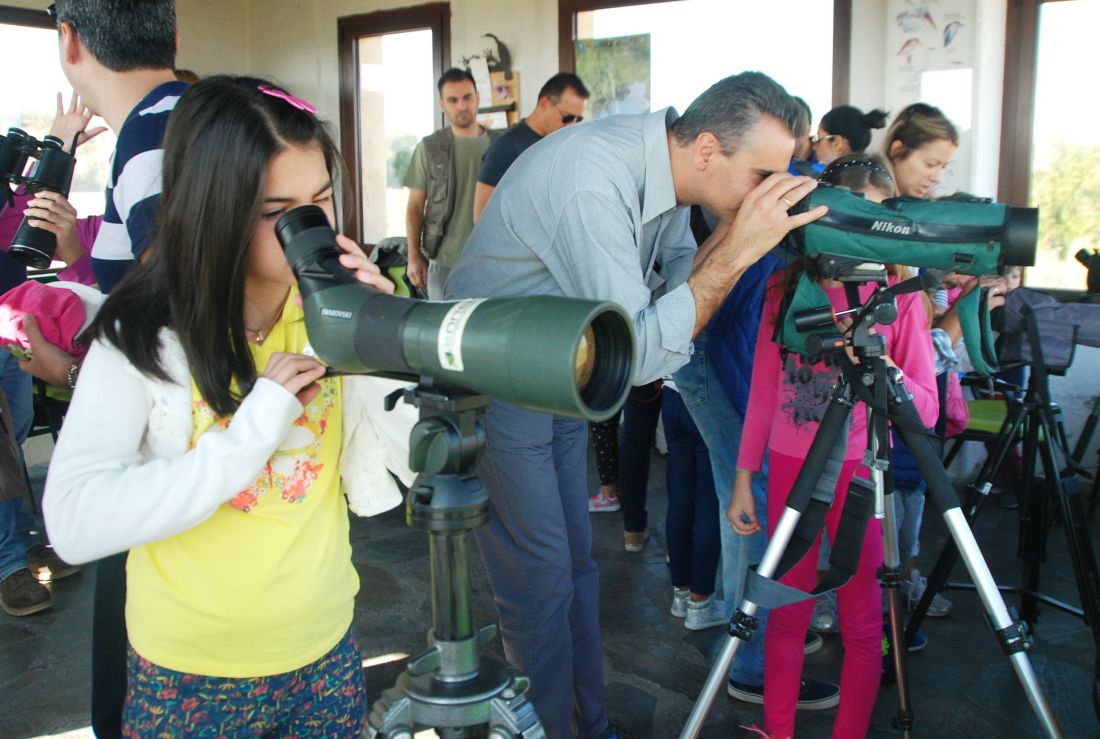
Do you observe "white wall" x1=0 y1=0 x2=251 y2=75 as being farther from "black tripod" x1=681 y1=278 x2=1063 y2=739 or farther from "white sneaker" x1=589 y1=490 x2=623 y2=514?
"black tripod" x1=681 y1=278 x2=1063 y2=739

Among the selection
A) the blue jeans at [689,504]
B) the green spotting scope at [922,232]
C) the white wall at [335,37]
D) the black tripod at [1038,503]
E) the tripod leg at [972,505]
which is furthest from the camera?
the white wall at [335,37]

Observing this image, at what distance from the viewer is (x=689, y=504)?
2.90 metres

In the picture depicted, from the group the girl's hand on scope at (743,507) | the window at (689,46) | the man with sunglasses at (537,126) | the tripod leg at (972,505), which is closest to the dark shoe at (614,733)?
the girl's hand on scope at (743,507)

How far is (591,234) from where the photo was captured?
5.17 ft

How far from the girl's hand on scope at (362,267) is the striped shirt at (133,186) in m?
0.55

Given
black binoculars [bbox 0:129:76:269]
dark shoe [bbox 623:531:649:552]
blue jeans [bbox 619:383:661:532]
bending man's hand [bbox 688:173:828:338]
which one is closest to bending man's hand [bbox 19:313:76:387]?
black binoculars [bbox 0:129:76:269]

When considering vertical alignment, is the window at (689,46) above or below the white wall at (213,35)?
below

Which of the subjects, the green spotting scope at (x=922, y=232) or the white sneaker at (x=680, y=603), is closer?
the green spotting scope at (x=922, y=232)

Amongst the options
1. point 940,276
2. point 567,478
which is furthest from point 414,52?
point 940,276

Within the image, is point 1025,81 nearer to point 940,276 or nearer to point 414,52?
point 940,276

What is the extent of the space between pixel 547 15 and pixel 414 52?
99 cm

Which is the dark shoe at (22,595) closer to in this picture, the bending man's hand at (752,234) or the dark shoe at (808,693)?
the dark shoe at (808,693)

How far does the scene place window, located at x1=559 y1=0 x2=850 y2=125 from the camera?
4.22 m

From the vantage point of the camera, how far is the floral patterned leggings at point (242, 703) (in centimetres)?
117
